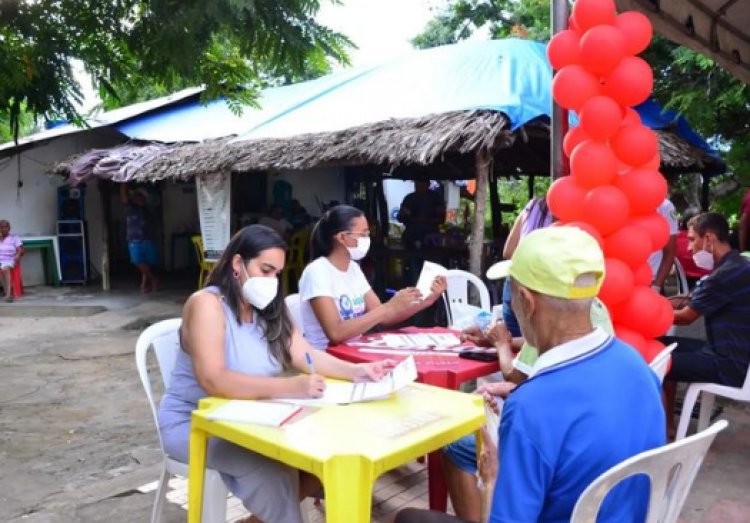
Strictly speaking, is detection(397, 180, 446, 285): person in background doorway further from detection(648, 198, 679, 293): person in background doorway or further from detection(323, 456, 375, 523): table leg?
detection(323, 456, 375, 523): table leg

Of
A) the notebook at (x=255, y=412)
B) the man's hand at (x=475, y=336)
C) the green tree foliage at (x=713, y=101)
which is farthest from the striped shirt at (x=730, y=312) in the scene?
the green tree foliage at (x=713, y=101)

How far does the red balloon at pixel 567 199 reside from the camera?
3.49 meters

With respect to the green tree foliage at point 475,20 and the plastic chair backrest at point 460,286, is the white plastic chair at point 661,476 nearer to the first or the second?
the plastic chair backrest at point 460,286

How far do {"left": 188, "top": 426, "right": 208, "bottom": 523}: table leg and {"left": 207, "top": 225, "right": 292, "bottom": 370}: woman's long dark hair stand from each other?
468 millimetres

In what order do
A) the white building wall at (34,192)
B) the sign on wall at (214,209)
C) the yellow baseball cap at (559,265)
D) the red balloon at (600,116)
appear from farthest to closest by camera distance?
the white building wall at (34,192)
the sign on wall at (214,209)
the red balloon at (600,116)
the yellow baseball cap at (559,265)

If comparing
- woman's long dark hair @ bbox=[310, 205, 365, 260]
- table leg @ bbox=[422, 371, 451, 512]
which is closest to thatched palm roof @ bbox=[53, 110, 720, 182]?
woman's long dark hair @ bbox=[310, 205, 365, 260]

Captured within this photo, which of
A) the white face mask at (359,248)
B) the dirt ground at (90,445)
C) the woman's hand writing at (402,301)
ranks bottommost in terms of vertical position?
the dirt ground at (90,445)

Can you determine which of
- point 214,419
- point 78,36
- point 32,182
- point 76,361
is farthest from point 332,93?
point 214,419

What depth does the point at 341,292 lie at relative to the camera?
11.8ft

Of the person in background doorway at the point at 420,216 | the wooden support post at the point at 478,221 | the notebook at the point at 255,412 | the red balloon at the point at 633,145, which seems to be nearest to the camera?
the notebook at the point at 255,412

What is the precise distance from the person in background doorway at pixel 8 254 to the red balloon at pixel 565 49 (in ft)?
31.0

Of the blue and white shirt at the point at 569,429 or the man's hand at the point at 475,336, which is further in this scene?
the man's hand at the point at 475,336

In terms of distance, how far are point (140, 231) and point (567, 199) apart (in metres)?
8.49

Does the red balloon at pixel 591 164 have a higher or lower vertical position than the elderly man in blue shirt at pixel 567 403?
higher
